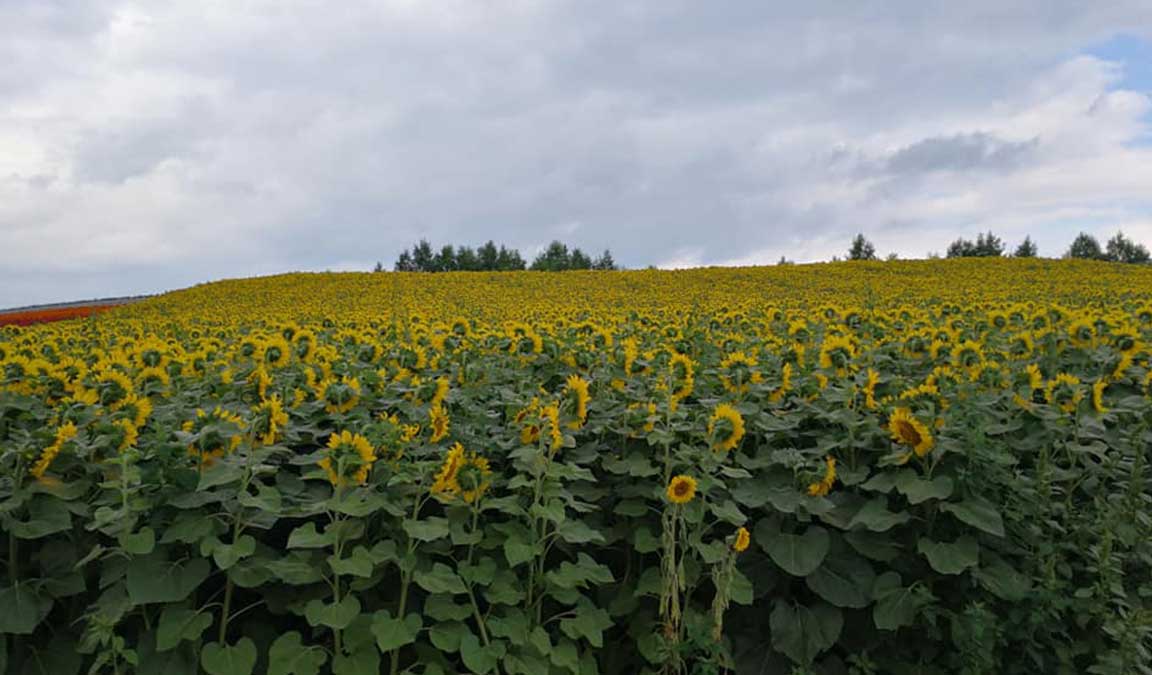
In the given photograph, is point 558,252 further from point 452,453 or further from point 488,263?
point 452,453

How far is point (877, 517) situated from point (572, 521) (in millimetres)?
1102

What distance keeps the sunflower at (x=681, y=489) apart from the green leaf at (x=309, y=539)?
108 centimetres

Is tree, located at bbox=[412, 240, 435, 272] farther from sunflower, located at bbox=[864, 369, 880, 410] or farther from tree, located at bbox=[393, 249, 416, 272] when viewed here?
sunflower, located at bbox=[864, 369, 880, 410]

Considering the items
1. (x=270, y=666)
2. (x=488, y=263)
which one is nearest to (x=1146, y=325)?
(x=270, y=666)

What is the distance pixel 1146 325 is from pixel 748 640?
4.39 meters

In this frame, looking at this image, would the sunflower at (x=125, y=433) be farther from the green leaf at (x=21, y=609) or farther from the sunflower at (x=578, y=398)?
the sunflower at (x=578, y=398)

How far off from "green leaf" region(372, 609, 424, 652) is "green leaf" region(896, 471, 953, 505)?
172cm

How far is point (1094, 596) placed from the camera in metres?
3.25

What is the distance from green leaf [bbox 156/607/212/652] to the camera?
2.48 meters

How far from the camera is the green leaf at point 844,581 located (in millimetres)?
2973

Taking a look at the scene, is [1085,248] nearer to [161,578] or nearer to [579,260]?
[579,260]

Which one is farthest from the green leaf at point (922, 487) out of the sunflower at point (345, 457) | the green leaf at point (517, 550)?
the sunflower at point (345, 457)

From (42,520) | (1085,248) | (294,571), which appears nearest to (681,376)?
(294,571)

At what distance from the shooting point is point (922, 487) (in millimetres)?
2961
